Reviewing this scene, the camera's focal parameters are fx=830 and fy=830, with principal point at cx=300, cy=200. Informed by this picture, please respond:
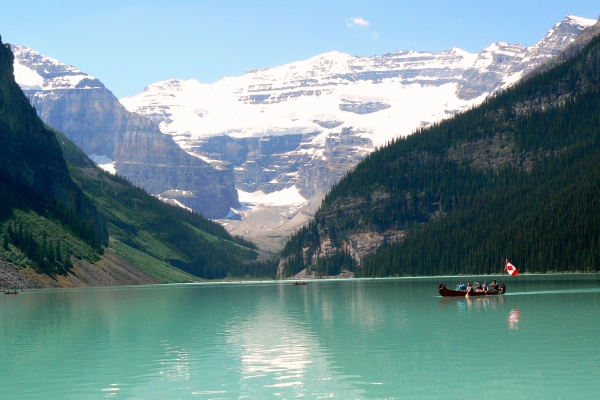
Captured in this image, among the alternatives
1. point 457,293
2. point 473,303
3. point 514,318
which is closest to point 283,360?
point 514,318

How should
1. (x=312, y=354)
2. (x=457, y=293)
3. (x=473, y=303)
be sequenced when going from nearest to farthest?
1. (x=312, y=354)
2. (x=473, y=303)
3. (x=457, y=293)

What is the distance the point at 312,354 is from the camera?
6103cm

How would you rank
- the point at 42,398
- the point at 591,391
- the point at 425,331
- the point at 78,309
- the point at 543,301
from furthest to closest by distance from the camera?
1. the point at 78,309
2. the point at 543,301
3. the point at 425,331
4. the point at 42,398
5. the point at 591,391

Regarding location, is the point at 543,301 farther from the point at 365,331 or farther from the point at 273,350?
the point at 273,350

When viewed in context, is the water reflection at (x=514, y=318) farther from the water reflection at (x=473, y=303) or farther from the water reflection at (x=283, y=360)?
the water reflection at (x=283, y=360)

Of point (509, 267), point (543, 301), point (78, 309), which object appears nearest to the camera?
point (543, 301)

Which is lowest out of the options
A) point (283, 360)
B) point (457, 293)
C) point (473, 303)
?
point (283, 360)

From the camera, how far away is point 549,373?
49.2 m

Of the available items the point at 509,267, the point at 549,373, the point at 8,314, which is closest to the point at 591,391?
the point at 549,373

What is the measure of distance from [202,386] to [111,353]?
60.4 feet

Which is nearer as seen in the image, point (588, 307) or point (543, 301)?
point (588, 307)

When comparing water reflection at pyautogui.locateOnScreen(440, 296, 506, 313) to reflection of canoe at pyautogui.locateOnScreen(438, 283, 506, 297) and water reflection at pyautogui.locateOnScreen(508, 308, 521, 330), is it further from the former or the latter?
water reflection at pyautogui.locateOnScreen(508, 308, 521, 330)

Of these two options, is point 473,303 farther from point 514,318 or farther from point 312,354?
point 312,354

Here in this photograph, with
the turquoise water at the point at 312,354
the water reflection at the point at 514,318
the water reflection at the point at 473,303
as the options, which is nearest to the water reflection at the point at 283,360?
the turquoise water at the point at 312,354
